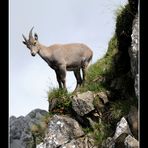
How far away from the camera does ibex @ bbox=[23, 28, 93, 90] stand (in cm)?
1530

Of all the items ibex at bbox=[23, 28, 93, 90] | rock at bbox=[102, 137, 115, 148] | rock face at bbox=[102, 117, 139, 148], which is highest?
ibex at bbox=[23, 28, 93, 90]

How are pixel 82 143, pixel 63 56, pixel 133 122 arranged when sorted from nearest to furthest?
pixel 133 122 → pixel 82 143 → pixel 63 56

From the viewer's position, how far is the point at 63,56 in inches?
613

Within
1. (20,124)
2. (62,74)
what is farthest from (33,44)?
(20,124)

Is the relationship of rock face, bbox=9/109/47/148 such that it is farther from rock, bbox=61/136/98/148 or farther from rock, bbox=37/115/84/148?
rock, bbox=61/136/98/148

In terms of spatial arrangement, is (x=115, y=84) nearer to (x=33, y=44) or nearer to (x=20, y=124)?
(x=33, y=44)

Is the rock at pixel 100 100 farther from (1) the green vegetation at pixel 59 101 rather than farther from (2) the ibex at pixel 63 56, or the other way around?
(2) the ibex at pixel 63 56

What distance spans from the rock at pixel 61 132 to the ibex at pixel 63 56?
3.38 ft

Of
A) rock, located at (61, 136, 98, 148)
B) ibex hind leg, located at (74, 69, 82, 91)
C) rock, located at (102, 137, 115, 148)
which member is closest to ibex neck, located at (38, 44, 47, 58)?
ibex hind leg, located at (74, 69, 82, 91)

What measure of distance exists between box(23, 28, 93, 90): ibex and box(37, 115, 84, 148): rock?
40.6 inches

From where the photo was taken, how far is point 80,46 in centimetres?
1669

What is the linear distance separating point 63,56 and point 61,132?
7.13 ft

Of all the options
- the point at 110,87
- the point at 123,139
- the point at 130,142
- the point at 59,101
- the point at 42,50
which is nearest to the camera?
the point at 130,142
